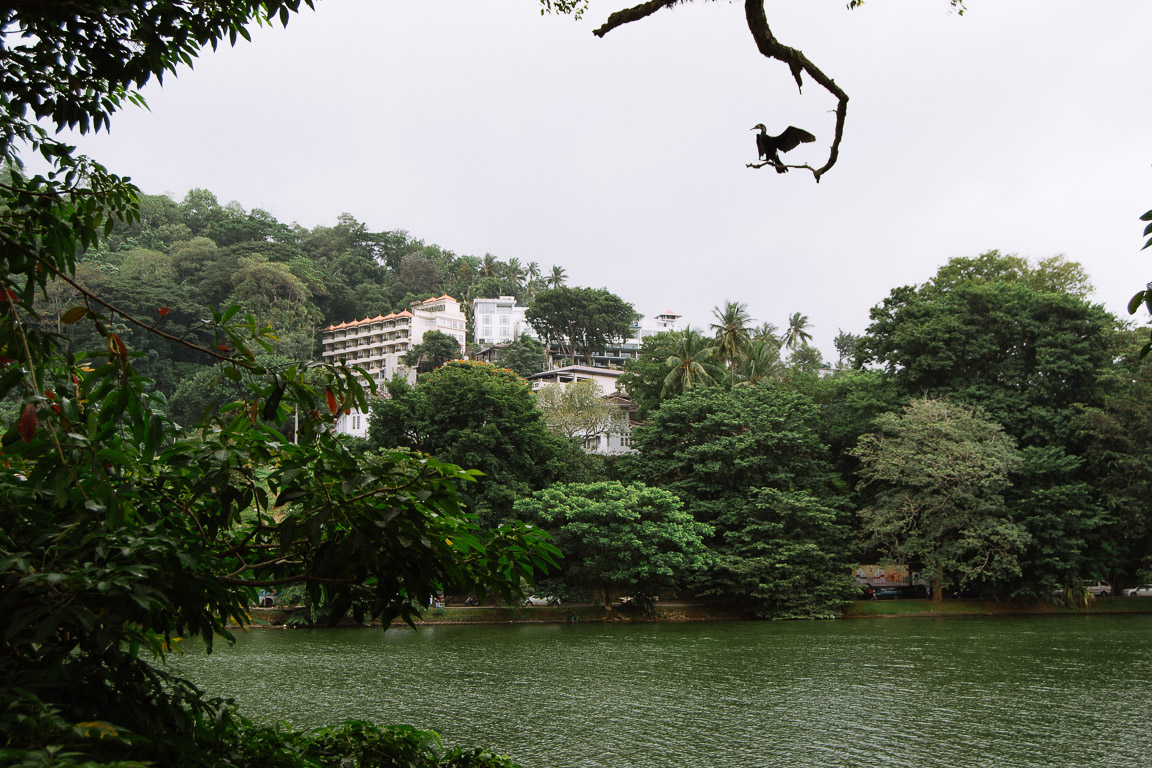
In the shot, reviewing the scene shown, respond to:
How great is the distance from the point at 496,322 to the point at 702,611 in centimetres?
4618

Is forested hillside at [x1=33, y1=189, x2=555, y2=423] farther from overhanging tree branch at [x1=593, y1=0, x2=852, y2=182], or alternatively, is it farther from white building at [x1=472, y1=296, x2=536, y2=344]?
overhanging tree branch at [x1=593, y1=0, x2=852, y2=182]

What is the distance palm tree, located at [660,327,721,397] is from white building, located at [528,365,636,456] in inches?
94.4

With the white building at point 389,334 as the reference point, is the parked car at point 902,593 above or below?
below

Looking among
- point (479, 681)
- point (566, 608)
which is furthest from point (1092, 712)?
point (566, 608)

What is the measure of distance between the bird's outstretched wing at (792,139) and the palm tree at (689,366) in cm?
2622

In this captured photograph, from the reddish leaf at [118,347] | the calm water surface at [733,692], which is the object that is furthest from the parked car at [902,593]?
the reddish leaf at [118,347]

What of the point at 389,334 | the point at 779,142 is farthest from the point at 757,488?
the point at 389,334

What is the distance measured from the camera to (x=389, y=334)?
189 feet

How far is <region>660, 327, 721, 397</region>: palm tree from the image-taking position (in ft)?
98.4

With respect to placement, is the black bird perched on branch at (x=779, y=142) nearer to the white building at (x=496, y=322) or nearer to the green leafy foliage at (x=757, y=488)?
the green leafy foliage at (x=757, y=488)

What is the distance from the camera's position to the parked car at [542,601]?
23059 millimetres

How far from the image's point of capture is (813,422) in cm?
2673

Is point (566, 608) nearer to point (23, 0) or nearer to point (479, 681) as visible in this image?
point (479, 681)

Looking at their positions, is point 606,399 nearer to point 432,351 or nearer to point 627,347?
point 432,351
